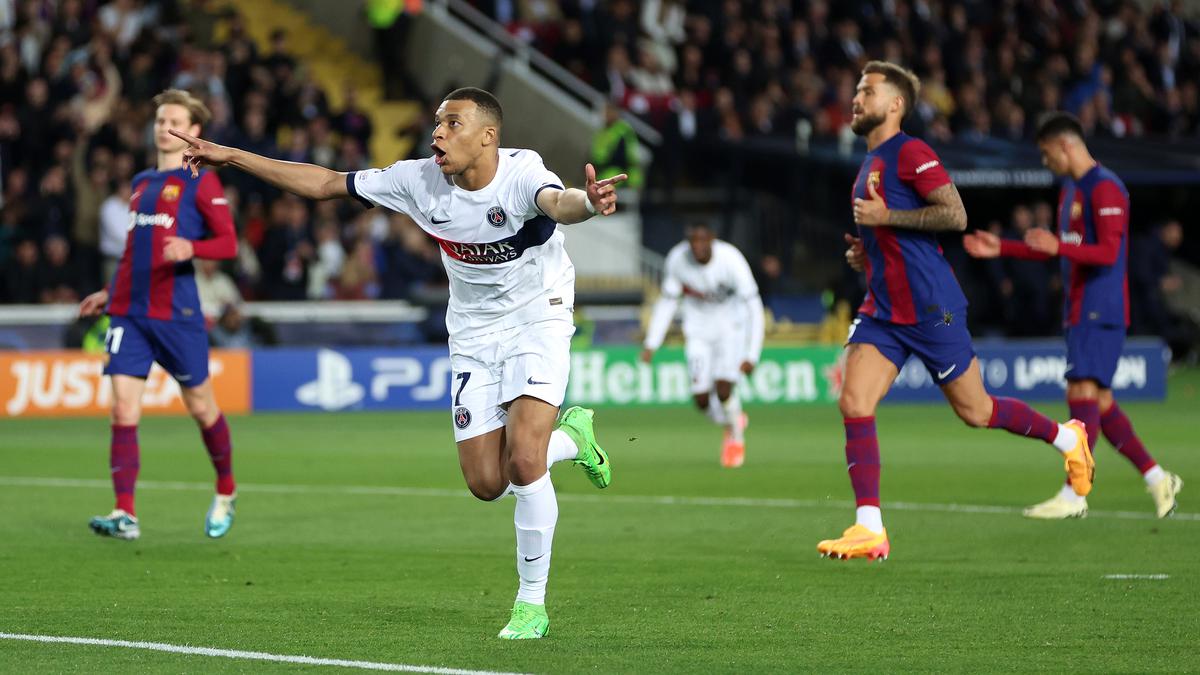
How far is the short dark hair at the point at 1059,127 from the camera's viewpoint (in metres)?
11.4

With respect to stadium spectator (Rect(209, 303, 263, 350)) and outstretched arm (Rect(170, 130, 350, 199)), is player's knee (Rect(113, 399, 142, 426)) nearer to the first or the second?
outstretched arm (Rect(170, 130, 350, 199))

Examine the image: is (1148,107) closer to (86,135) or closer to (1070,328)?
(86,135)

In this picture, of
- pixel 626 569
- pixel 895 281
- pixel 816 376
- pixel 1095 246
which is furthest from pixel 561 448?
pixel 816 376

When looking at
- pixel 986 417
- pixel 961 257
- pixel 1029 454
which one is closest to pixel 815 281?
pixel 961 257

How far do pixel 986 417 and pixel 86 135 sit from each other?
1570 cm

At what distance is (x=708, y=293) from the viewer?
55.1 ft

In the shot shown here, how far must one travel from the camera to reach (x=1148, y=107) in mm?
30734

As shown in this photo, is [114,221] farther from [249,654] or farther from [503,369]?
[249,654]

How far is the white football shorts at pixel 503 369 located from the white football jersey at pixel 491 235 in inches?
2.2

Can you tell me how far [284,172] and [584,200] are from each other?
1.54 meters

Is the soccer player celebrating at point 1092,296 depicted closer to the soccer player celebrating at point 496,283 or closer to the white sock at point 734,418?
→ the white sock at point 734,418

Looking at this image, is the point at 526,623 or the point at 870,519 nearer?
the point at 526,623

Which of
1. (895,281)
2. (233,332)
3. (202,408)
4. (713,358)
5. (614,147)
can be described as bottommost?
(202,408)

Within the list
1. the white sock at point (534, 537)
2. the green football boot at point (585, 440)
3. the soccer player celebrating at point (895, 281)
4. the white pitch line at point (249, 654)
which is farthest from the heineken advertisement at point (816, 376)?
the white pitch line at point (249, 654)
